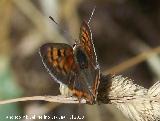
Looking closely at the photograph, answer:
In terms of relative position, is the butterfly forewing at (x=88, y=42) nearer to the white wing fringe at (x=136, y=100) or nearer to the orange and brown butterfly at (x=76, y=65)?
the orange and brown butterfly at (x=76, y=65)

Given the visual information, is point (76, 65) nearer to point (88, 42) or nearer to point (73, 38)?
point (88, 42)

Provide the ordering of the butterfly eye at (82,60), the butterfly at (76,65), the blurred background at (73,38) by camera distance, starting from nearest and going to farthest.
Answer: the butterfly at (76,65) < the butterfly eye at (82,60) < the blurred background at (73,38)

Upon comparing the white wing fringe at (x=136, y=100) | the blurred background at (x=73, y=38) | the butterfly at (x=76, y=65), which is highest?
the blurred background at (x=73, y=38)

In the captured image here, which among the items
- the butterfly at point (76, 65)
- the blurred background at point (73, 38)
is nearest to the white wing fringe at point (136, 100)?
the butterfly at point (76, 65)

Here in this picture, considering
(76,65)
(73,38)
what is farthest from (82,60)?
(73,38)

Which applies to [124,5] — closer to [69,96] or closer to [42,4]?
[42,4]

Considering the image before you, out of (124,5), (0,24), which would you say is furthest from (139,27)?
(0,24)

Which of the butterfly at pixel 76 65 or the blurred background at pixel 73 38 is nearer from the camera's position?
the butterfly at pixel 76 65

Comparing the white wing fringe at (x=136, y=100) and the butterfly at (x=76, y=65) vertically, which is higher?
the butterfly at (x=76, y=65)
